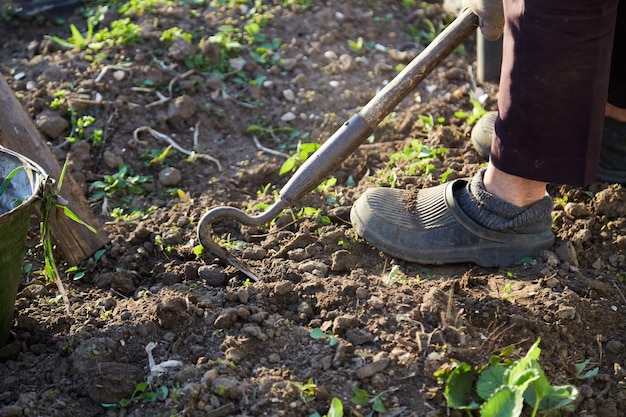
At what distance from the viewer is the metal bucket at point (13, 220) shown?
235 centimetres

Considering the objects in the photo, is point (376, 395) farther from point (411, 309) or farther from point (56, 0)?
point (56, 0)

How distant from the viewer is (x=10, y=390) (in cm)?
239

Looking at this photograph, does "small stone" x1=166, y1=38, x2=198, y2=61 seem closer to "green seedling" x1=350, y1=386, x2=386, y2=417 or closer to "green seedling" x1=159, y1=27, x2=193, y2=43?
"green seedling" x1=159, y1=27, x2=193, y2=43

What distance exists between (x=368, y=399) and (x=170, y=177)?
5.07 feet

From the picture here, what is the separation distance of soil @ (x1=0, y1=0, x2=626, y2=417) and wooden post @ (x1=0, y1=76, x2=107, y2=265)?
68 mm

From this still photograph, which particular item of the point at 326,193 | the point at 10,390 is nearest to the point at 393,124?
the point at 326,193

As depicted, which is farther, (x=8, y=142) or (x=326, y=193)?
(x=326, y=193)

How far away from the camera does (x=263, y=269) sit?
2.80 metres

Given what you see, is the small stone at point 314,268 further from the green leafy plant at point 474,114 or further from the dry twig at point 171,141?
the green leafy plant at point 474,114

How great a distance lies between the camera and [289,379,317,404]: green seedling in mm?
2266

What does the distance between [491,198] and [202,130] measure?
4.97 feet

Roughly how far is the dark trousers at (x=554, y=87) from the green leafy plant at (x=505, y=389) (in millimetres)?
626

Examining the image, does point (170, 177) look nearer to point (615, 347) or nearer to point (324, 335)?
point (324, 335)

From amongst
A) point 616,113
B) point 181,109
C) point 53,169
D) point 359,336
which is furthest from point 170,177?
point 616,113
